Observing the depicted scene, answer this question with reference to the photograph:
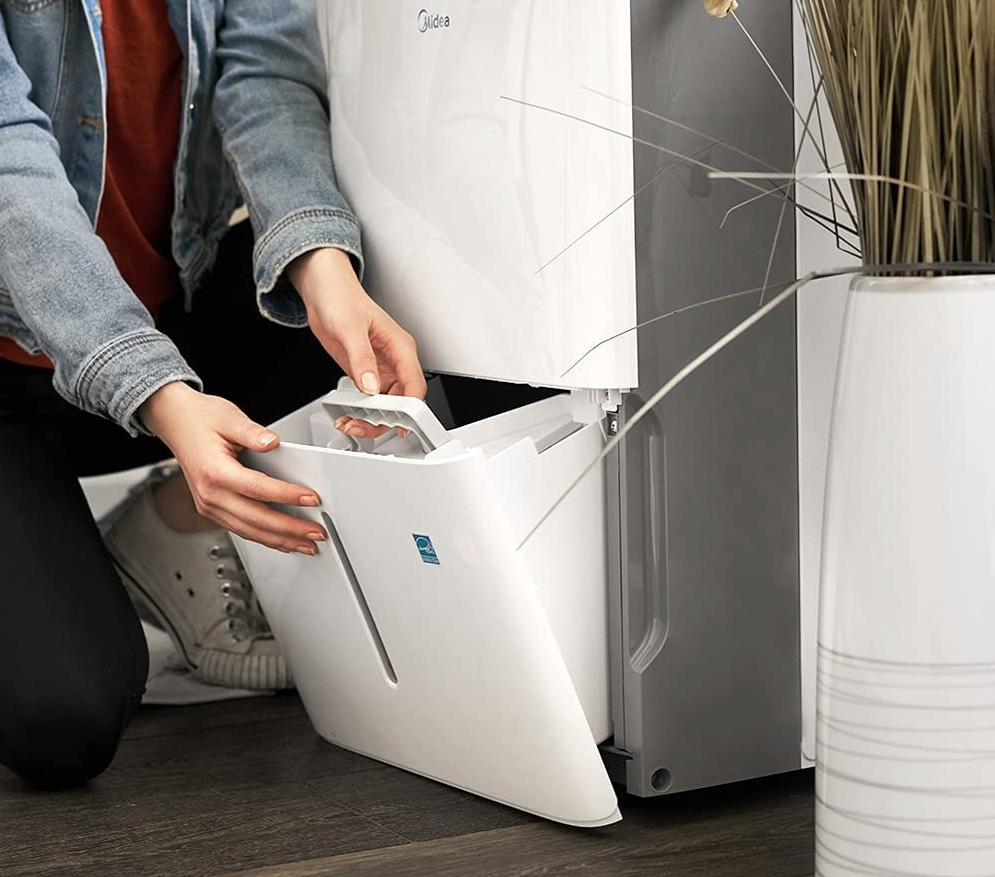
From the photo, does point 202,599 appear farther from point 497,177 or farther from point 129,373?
point 497,177

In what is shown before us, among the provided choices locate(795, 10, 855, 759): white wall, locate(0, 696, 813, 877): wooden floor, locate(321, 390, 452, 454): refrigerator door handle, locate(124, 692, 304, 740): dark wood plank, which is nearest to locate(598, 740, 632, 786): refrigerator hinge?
locate(0, 696, 813, 877): wooden floor

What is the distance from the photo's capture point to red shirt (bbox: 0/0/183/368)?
122cm

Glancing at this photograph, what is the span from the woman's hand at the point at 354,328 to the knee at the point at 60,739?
33cm

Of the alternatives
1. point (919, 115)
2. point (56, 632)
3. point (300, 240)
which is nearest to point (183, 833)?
point (56, 632)

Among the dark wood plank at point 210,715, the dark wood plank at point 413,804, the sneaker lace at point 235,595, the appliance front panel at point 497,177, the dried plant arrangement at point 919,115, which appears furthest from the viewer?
the sneaker lace at point 235,595

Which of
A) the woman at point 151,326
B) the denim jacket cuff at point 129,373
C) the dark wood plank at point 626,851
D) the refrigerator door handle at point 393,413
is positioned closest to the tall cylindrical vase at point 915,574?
the dark wood plank at point 626,851

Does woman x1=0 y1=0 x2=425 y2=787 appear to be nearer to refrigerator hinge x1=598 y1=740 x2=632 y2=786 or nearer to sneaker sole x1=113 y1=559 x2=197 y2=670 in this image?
sneaker sole x1=113 y1=559 x2=197 y2=670

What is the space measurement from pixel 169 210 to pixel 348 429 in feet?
1.50

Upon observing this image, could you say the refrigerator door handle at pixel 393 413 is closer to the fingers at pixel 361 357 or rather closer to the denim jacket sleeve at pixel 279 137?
the fingers at pixel 361 357

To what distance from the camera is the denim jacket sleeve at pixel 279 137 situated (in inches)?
43.4

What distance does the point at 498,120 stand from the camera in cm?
94

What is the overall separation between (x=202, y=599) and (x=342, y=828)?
0.42m

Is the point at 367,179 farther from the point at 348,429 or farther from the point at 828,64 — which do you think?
the point at 828,64

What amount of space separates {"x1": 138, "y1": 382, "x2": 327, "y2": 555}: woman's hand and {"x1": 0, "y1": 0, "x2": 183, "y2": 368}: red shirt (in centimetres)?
33
